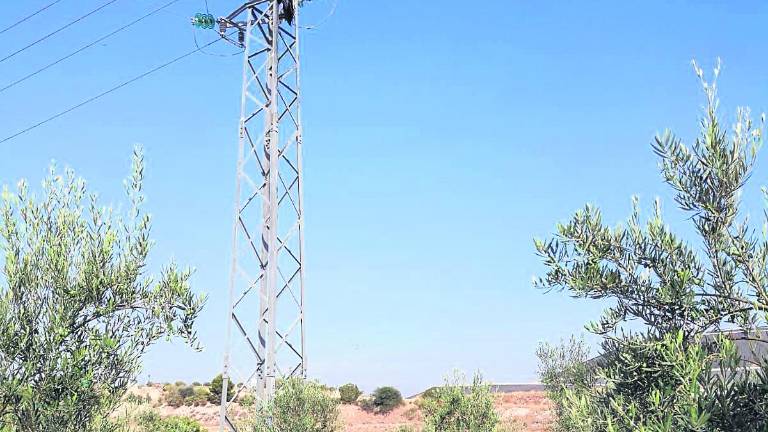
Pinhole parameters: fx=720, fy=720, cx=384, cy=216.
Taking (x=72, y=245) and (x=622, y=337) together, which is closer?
(x=622, y=337)

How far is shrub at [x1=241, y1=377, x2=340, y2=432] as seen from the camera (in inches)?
896

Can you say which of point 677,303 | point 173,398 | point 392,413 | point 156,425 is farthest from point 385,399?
point 677,303

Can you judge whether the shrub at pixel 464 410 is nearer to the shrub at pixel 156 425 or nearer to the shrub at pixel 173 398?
the shrub at pixel 156 425

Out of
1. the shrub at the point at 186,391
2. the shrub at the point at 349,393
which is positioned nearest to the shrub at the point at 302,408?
the shrub at the point at 349,393

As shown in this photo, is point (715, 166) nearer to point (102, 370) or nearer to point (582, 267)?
point (582, 267)

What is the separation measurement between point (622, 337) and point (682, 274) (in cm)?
128

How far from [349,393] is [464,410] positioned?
6387 centimetres

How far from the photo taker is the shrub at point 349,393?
85250 millimetres

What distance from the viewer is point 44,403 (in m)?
11.6

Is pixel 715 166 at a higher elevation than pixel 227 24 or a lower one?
lower

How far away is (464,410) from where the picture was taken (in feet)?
81.1

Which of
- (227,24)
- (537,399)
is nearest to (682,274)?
(227,24)

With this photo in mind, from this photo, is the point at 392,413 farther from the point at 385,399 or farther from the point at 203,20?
the point at 203,20

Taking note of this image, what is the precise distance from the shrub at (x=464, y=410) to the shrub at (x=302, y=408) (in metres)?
3.44
